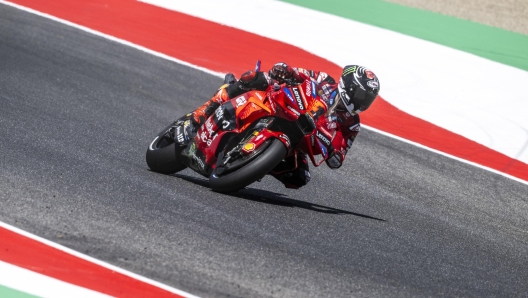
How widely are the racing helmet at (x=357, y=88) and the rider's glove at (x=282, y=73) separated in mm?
556

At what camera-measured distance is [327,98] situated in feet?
22.4

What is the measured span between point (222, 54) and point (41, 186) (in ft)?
24.3

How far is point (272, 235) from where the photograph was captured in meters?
6.22

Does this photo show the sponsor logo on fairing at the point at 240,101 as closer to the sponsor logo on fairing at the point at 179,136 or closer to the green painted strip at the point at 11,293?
the sponsor logo on fairing at the point at 179,136

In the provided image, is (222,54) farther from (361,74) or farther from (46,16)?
(361,74)

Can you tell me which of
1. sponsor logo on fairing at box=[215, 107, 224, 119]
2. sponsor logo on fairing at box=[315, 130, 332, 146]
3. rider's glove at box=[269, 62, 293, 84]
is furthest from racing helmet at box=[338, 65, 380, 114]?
sponsor logo on fairing at box=[215, 107, 224, 119]

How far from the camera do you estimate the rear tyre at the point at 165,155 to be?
7.63 m

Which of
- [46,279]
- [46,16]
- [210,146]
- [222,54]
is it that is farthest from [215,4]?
[46,279]

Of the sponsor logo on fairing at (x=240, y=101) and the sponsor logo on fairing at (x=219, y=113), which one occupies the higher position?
the sponsor logo on fairing at (x=240, y=101)

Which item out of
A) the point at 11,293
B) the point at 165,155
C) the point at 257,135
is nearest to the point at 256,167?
the point at 257,135

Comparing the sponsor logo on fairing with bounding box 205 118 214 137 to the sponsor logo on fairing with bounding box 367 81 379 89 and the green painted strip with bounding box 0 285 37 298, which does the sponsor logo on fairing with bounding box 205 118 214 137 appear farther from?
the green painted strip with bounding box 0 285 37 298

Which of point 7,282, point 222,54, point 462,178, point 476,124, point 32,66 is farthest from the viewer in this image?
point 222,54

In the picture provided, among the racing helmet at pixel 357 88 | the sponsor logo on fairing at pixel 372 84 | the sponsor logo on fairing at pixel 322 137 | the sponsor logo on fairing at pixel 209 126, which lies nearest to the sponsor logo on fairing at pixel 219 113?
the sponsor logo on fairing at pixel 209 126

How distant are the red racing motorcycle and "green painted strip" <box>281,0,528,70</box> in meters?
7.79
